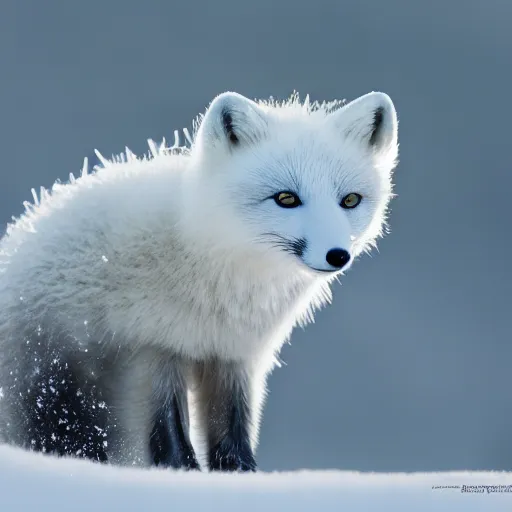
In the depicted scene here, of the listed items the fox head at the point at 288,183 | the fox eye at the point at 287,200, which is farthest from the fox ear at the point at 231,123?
the fox eye at the point at 287,200

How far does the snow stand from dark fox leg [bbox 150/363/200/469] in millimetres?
2658

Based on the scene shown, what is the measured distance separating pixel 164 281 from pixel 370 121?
178cm

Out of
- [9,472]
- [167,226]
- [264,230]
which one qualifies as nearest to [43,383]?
[167,226]

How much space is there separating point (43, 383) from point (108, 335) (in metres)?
0.51

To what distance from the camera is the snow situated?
111 inches

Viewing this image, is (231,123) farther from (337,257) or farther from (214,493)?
(214,493)

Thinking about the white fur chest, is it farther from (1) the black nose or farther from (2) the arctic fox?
(1) the black nose

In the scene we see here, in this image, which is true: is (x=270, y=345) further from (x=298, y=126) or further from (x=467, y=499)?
(x=467, y=499)

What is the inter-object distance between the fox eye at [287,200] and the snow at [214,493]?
8.45 ft

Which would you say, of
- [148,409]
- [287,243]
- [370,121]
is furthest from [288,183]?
[148,409]

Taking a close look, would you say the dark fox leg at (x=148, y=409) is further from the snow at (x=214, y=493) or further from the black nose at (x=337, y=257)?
A: the snow at (x=214, y=493)

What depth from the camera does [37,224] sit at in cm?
622

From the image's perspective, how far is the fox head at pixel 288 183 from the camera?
17.9 feet

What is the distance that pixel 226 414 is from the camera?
20.6ft
